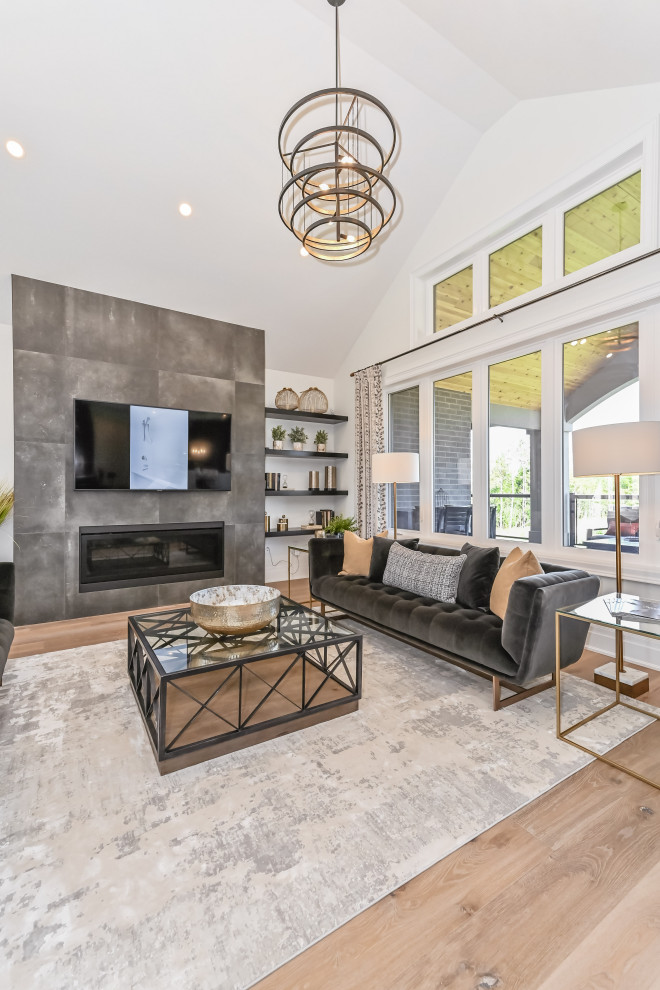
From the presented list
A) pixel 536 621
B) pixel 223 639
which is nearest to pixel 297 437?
pixel 223 639

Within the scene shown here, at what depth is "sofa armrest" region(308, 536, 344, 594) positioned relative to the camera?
4.07 m

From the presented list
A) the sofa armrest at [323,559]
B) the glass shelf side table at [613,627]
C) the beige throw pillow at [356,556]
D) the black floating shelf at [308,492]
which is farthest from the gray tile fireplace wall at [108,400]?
the glass shelf side table at [613,627]

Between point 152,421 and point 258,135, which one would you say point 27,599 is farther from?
point 258,135

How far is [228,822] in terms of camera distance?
5.25 feet

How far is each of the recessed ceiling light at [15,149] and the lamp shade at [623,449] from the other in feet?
13.7

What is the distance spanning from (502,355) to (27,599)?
4.63 m

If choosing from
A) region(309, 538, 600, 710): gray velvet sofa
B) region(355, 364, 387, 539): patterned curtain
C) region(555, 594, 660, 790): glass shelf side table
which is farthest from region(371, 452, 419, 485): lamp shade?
region(555, 594, 660, 790): glass shelf side table

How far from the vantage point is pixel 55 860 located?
1439 mm

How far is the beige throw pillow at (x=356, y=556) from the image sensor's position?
3977 millimetres

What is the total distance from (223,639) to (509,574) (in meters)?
1.68

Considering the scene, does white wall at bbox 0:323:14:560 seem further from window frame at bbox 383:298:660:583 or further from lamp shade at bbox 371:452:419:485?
window frame at bbox 383:298:660:583

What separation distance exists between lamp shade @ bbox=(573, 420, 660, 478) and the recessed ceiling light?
13.7 ft

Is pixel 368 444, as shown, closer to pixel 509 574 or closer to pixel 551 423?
pixel 551 423

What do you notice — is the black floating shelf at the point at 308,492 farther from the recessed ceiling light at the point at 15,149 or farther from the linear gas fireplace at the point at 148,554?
the recessed ceiling light at the point at 15,149
